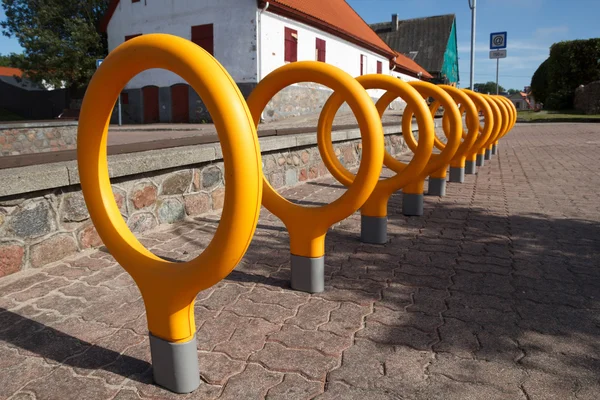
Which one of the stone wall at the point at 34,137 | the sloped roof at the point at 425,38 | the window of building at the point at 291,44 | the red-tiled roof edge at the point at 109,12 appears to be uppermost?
the sloped roof at the point at 425,38

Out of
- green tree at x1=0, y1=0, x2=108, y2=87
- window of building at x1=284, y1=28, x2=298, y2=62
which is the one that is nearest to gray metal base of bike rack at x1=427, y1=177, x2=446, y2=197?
window of building at x1=284, y1=28, x2=298, y2=62

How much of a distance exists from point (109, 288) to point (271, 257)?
3.96 feet

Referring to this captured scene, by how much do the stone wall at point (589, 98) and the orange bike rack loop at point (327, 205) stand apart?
91.2ft

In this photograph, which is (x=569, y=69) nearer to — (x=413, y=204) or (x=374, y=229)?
(x=413, y=204)

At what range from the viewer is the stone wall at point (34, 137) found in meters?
7.61

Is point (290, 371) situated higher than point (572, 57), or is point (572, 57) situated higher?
point (572, 57)

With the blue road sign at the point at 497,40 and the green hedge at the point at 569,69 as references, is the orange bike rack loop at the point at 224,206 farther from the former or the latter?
the green hedge at the point at 569,69

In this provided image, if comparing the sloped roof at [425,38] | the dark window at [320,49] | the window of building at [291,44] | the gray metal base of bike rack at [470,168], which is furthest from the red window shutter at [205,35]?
the sloped roof at [425,38]

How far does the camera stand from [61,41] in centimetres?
2267

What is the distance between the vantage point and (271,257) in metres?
3.59

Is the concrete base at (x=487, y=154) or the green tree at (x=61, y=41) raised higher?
the green tree at (x=61, y=41)

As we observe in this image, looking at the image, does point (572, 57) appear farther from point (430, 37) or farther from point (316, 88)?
point (316, 88)

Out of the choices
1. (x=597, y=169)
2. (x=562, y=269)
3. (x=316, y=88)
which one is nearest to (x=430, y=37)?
(x=316, y=88)

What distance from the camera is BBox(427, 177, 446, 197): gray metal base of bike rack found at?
599 centimetres
